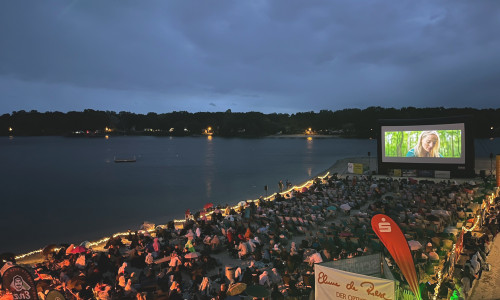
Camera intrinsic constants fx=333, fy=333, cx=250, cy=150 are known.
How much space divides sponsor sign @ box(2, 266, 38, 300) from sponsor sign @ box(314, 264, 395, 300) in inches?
174

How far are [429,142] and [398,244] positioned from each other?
A: 925 inches

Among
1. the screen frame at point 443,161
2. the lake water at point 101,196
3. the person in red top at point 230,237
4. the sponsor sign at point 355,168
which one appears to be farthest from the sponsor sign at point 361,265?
the sponsor sign at point 355,168

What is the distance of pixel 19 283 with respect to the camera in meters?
5.21

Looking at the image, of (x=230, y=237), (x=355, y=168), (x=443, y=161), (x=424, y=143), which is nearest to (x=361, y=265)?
(x=230, y=237)

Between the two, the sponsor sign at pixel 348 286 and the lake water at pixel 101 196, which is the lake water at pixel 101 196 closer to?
the lake water at pixel 101 196

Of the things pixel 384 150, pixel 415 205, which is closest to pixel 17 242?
pixel 415 205

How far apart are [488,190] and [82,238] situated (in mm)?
24535

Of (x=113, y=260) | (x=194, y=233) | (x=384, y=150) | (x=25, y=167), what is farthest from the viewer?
(x=25, y=167)

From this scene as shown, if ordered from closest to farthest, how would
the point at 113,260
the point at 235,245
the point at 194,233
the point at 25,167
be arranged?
1. the point at 113,260
2. the point at 235,245
3. the point at 194,233
4. the point at 25,167

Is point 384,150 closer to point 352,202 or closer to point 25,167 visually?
point 352,202

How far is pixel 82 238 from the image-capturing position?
19859mm

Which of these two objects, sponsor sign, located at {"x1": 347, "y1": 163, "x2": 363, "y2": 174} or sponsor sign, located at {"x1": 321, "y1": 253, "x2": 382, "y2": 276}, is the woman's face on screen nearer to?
sponsor sign, located at {"x1": 347, "y1": 163, "x2": 363, "y2": 174}

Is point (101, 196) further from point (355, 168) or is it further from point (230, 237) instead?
point (230, 237)

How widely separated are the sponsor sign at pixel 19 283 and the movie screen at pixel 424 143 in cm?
2673
